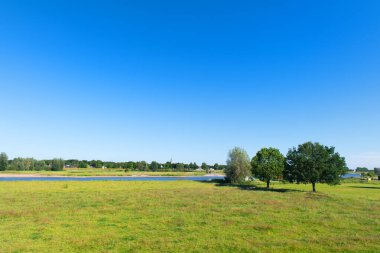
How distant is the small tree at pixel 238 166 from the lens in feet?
354

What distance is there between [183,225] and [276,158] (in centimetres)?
7109

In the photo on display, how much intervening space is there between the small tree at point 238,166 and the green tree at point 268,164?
14.9 meters

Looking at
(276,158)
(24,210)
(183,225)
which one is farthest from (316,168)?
(24,210)

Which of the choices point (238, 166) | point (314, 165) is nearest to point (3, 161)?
point (238, 166)

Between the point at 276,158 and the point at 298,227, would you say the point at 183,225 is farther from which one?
the point at 276,158

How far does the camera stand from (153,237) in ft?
71.7

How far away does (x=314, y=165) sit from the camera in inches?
2739

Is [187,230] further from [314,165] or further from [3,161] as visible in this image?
[3,161]

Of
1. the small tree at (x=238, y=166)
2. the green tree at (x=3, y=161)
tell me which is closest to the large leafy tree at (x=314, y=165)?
the small tree at (x=238, y=166)

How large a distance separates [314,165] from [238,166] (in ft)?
135

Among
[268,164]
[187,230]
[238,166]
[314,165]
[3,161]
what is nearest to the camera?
[187,230]

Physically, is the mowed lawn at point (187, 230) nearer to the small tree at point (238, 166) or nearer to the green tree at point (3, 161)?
the small tree at point (238, 166)

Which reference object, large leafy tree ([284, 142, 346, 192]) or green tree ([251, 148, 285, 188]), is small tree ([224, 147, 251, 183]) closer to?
green tree ([251, 148, 285, 188])

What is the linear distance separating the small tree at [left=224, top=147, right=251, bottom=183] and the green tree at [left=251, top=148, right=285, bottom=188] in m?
14.9
